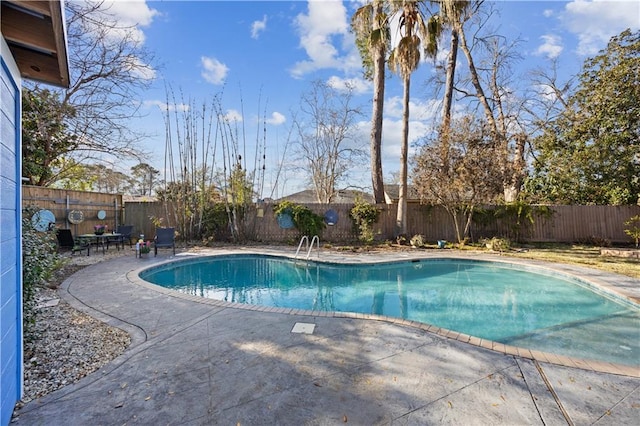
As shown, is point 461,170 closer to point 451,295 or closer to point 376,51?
point 451,295

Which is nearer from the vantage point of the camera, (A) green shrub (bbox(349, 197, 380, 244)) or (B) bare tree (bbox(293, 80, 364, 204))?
(A) green shrub (bbox(349, 197, 380, 244))

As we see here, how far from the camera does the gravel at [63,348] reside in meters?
2.37

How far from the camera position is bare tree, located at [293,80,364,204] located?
16766 mm

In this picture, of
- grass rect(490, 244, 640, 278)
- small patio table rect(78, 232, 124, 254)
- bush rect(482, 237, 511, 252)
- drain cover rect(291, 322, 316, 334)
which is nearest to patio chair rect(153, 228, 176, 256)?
small patio table rect(78, 232, 124, 254)

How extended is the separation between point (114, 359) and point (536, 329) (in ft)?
17.5

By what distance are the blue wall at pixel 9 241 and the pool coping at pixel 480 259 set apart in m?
2.31

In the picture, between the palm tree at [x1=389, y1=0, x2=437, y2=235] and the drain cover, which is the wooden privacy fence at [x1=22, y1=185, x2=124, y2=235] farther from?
the palm tree at [x1=389, y1=0, x2=437, y2=235]

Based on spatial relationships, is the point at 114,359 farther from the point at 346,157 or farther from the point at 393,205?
the point at 346,157

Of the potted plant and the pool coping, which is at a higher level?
the potted plant

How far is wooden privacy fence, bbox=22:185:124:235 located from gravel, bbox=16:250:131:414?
233 inches

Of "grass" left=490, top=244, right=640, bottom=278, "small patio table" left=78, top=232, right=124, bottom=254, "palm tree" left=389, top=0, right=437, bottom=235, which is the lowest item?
"grass" left=490, top=244, right=640, bottom=278

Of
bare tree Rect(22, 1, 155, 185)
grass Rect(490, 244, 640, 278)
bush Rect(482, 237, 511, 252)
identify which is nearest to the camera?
grass Rect(490, 244, 640, 278)

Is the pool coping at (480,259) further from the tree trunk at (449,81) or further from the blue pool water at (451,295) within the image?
the tree trunk at (449,81)

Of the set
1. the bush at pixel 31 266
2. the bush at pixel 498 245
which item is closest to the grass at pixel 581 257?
the bush at pixel 498 245
